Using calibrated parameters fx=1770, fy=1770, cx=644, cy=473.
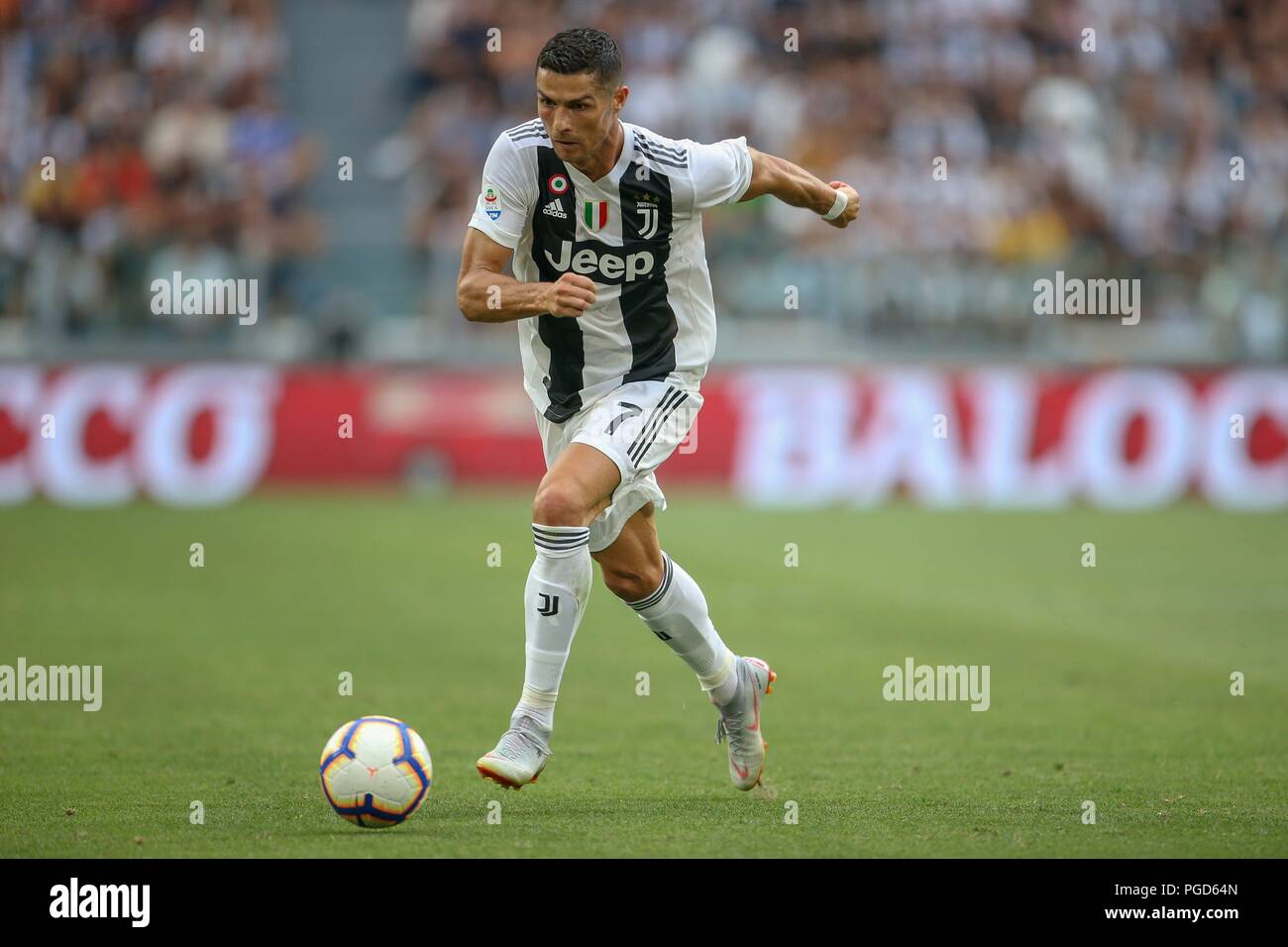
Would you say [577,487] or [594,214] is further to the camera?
[594,214]

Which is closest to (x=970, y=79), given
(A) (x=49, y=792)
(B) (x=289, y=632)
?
(B) (x=289, y=632)

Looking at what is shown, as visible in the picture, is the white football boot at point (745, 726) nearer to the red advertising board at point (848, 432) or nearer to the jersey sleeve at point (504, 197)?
the jersey sleeve at point (504, 197)

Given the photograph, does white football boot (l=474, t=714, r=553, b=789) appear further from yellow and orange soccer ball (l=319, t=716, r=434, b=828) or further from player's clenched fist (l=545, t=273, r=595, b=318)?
player's clenched fist (l=545, t=273, r=595, b=318)

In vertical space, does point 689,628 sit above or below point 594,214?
below

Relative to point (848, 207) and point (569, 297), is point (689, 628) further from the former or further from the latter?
point (848, 207)

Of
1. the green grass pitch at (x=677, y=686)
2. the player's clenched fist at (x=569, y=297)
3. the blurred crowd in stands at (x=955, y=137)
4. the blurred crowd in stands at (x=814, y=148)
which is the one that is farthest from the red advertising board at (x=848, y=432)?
the player's clenched fist at (x=569, y=297)

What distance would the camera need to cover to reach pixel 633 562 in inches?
273

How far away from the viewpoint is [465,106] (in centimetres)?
2364

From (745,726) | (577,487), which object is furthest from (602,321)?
(745,726)

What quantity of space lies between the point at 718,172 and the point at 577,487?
1.41m

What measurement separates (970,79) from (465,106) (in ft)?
22.3

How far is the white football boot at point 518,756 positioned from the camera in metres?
6.39

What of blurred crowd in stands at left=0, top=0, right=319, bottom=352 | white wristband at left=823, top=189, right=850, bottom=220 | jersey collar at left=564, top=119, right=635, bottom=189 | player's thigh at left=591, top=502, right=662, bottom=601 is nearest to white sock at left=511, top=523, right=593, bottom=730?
player's thigh at left=591, top=502, right=662, bottom=601
